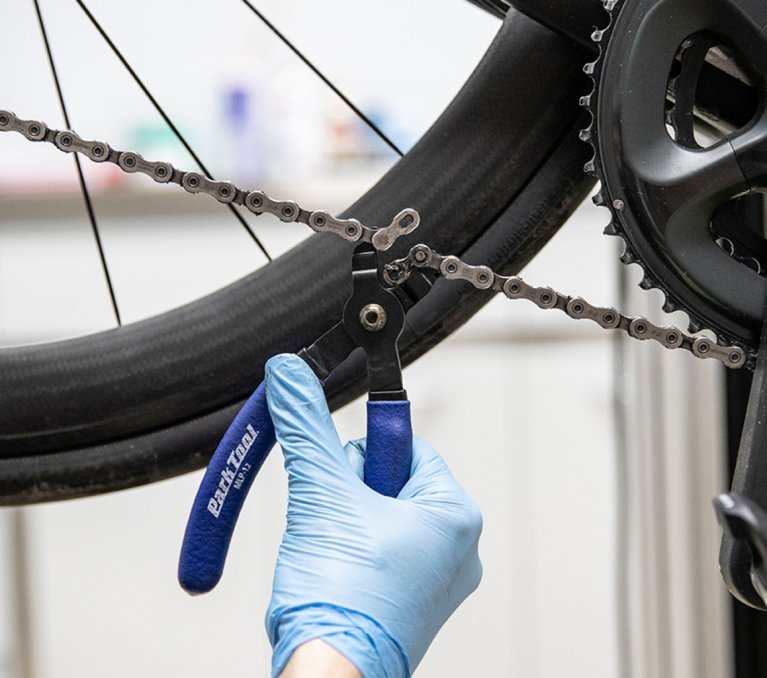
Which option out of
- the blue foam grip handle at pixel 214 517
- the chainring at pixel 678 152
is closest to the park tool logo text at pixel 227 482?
the blue foam grip handle at pixel 214 517

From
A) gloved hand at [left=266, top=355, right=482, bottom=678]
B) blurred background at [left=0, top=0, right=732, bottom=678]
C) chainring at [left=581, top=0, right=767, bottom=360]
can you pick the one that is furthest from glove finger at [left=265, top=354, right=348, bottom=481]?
blurred background at [left=0, top=0, right=732, bottom=678]

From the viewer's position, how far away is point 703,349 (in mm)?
401

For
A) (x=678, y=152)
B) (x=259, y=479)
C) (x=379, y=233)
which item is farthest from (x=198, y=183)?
(x=259, y=479)

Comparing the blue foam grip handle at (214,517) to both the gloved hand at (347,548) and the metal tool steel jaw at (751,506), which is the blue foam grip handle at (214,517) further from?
the metal tool steel jaw at (751,506)

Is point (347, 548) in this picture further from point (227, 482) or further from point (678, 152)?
point (678, 152)

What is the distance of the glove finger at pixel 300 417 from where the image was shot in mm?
389

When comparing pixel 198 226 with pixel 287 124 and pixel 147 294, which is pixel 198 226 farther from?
pixel 287 124

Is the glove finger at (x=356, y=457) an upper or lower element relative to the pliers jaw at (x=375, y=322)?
lower

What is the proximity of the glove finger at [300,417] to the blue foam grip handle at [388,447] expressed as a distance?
2 cm

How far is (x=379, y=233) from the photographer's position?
14.7 inches

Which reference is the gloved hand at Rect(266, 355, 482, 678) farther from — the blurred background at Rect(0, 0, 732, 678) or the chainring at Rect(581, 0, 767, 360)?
the blurred background at Rect(0, 0, 732, 678)

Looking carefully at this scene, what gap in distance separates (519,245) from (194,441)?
18 centimetres

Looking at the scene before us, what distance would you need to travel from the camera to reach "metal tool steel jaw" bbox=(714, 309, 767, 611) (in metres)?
0.33

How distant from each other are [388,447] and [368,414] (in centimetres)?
2
